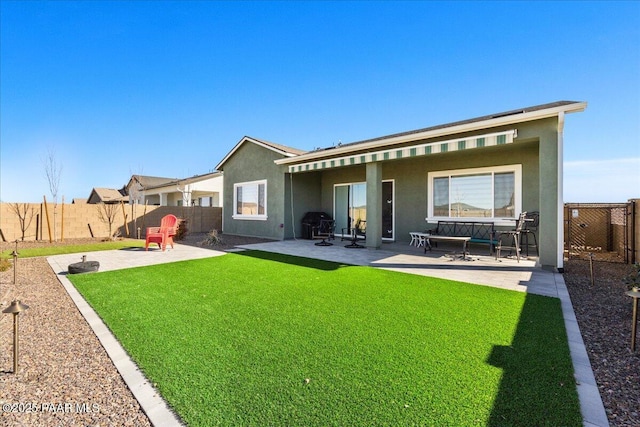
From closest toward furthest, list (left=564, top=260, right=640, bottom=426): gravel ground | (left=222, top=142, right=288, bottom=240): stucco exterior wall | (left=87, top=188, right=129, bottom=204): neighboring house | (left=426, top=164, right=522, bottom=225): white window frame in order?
(left=564, top=260, right=640, bottom=426): gravel ground
(left=426, top=164, right=522, bottom=225): white window frame
(left=222, top=142, right=288, bottom=240): stucco exterior wall
(left=87, top=188, right=129, bottom=204): neighboring house

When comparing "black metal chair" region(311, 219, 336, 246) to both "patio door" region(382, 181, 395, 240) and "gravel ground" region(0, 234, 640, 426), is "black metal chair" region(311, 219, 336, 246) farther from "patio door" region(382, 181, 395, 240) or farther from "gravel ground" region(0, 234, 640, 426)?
"gravel ground" region(0, 234, 640, 426)

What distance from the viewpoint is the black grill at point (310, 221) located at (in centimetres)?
1638

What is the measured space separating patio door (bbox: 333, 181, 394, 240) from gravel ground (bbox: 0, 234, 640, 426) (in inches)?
339

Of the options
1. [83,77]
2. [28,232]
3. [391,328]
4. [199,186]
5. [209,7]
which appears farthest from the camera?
[199,186]

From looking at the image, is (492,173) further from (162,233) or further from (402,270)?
(162,233)

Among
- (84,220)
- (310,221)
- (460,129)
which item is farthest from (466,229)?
(84,220)

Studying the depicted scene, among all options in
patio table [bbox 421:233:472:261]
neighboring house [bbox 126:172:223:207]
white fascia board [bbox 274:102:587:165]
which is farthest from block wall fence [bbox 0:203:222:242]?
patio table [bbox 421:233:472:261]

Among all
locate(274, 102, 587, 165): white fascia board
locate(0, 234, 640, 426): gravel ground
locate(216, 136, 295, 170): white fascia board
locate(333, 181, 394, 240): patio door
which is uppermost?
locate(216, 136, 295, 170): white fascia board

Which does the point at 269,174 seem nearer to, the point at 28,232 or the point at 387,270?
the point at 387,270

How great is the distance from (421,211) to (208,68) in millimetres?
15009

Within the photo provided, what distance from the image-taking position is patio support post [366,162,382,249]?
1204 centimetres

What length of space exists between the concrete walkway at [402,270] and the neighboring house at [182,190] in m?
17.2

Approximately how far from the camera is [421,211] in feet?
43.4

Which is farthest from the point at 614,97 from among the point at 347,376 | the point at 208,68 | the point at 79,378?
the point at 208,68
